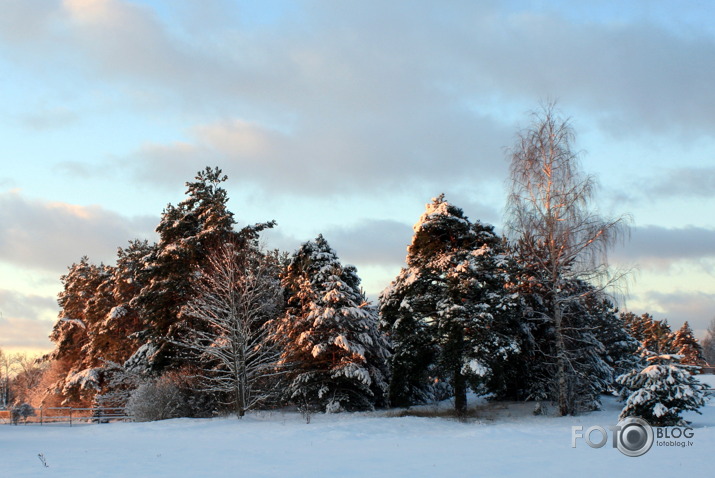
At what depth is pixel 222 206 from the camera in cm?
3547

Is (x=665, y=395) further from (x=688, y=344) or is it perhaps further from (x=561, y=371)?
(x=688, y=344)

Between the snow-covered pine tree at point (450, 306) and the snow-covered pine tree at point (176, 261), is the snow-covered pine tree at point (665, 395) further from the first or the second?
the snow-covered pine tree at point (176, 261)

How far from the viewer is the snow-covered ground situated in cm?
1355

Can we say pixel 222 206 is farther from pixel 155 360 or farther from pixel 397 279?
pixel 397 279

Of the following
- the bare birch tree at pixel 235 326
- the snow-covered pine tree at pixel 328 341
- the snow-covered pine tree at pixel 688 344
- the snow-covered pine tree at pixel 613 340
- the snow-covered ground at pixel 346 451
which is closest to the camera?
the snow-covered ground at pixel 346 451

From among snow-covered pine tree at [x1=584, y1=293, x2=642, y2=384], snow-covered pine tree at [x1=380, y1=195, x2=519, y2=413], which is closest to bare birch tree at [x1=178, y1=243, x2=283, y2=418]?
snow-covered pine tree at [x1=380, y1=195, x2=519, y2=413]

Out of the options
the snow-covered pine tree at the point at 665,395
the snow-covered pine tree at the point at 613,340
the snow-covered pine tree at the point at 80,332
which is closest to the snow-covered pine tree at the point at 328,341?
the snow-covered pine tree at the point at 613,340

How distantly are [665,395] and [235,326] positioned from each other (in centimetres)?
1961

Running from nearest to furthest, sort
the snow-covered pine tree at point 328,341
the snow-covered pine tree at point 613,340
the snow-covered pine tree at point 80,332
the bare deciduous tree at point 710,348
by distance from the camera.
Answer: the snow-covered pine tree at point 328,341
the snow-covered pine tree at point 613,340
the snow-covered pine tree at point 80,332
the bare deciduous tree at point 710,348

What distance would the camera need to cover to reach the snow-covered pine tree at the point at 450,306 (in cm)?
2609

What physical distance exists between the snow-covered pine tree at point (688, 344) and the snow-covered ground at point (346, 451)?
203ft

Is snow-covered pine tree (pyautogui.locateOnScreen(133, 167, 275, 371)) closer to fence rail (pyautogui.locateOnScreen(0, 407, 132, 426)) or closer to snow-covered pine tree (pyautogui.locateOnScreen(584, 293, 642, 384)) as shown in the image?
fence rail (pyautogui.locateOnScreen(0, 407, 132, 426))

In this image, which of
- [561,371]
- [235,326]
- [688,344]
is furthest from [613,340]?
[688,344]

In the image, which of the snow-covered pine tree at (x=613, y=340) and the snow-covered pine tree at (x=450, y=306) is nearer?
the snow-covered pine tree at (x=450, y=306)
